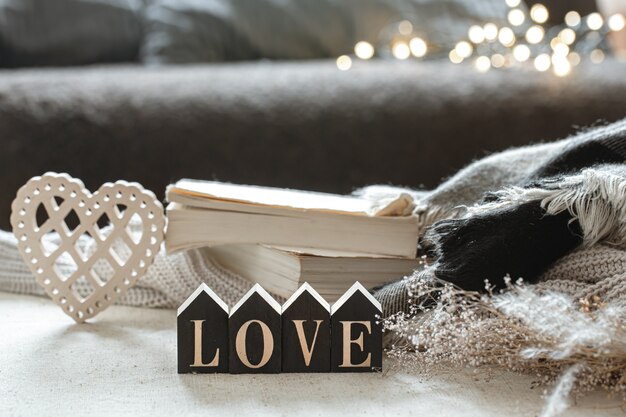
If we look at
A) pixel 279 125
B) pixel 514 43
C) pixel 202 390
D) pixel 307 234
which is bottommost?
pixel 202 390

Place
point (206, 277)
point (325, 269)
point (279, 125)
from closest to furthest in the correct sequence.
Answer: point (325, 269)
point (206, 277)
point (279, 125)

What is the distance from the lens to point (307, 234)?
888 millimetres

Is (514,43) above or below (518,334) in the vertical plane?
above

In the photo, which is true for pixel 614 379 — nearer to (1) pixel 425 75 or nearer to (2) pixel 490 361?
(2) pixel 490 361

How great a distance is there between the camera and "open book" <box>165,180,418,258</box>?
888 mm

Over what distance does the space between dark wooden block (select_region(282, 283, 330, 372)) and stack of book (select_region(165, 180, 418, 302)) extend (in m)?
0.12

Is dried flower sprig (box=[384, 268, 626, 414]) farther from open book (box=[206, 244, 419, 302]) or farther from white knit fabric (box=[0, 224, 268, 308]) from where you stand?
white knit fabric (box=[0, 224, 268, 308])

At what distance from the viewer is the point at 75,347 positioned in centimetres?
85

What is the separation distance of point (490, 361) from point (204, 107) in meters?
0.87

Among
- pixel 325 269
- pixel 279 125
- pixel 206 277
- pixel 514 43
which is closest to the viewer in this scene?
pixel 325 269

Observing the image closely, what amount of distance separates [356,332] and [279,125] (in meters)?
0.77

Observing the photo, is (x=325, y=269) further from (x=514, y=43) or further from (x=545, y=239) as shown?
(x=514, y=43)

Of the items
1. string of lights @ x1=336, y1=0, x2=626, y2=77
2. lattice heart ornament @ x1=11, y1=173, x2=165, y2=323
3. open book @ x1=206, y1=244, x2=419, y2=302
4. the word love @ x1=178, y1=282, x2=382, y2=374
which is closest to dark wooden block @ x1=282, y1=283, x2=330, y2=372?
the word love @ x1=178, y1=282, x2=382, y2=374

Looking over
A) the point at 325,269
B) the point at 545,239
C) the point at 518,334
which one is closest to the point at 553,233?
the point at 545,239
